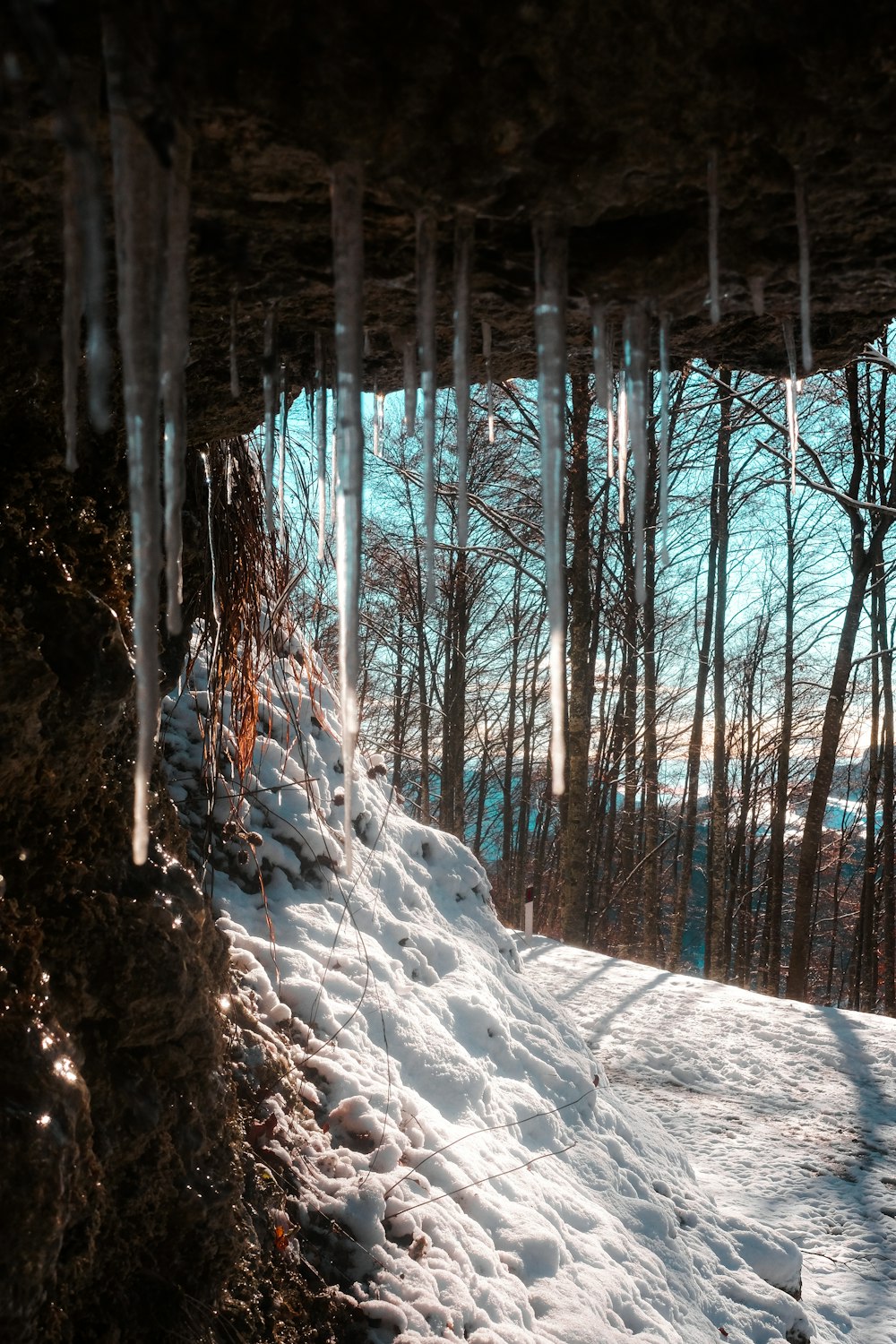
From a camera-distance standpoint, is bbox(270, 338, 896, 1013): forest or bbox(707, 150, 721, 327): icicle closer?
bbox(707, 150, 721, 327): icicle

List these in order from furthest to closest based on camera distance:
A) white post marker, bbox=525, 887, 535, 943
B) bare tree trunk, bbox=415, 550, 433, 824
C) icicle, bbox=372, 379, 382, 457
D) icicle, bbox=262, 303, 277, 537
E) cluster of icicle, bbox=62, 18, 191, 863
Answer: bare tree trunk, bbox=415, 550, 433, 824 → white post marker, bbox=525, 887, 535, 943 → icicle, bbox=372, 379, 382, 457 → icicle, bbox=262, 303, 277, 537 → cluster of icicle, bbox=62, 18, 191, 863

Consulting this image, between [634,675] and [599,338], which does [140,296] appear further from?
→ [634,675]

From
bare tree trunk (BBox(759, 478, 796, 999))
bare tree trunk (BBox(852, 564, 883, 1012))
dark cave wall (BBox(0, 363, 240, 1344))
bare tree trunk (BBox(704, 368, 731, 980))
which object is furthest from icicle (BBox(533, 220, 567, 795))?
bare tree trunk (BBox(852, 564, 883, 1012))

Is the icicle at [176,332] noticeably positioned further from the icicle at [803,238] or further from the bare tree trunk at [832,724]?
the bare tree trunk at [832,724]

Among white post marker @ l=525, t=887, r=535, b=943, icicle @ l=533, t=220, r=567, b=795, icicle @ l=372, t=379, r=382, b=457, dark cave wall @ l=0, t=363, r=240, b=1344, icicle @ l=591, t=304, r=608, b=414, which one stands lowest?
white post marker @ l=525, t=887, r=535, b=943

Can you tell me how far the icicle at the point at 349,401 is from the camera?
4.47 feet

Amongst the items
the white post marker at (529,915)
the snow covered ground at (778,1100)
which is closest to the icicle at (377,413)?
the snow covered ground at (778,1100)

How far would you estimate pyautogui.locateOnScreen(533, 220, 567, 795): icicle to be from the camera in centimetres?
150

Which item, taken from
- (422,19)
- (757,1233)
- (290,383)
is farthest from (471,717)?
(422,19)

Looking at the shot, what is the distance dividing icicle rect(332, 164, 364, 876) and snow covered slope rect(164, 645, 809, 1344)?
5.05ft

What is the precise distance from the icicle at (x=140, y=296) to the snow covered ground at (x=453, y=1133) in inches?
63.9

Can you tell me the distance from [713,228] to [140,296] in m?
0.95

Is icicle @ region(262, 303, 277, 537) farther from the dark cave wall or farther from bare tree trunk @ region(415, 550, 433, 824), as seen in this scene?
bare tree trunk @ region(415, 550, 433, 824)

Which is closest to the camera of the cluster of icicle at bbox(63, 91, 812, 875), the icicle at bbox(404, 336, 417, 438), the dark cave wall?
the cluster of icicle at bbox(63, 91, 812, 875)
